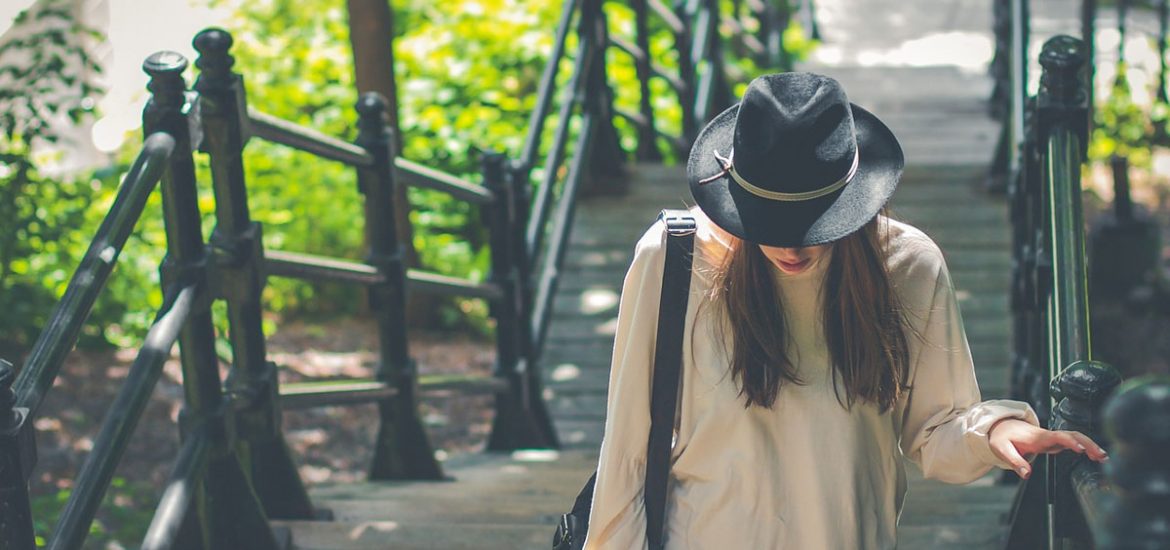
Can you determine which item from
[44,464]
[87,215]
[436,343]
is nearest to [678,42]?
Result: [436,343]

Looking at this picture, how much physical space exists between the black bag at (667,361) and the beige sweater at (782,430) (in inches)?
0.6

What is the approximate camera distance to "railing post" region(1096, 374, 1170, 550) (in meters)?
1.15

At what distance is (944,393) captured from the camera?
2.24 metres

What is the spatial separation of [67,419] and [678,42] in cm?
361

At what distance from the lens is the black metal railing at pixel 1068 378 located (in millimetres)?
1166

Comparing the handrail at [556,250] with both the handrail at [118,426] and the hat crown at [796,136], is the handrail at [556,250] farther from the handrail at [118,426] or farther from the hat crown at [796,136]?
the hat crown at [796,136]

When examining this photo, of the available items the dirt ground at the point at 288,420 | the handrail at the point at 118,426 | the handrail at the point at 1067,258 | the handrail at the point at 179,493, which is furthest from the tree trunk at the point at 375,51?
the handrail at the point at 1067,258

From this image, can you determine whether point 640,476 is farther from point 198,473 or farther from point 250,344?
point 250,344

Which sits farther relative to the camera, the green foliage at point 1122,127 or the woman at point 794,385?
the green foliage at point 1122,127

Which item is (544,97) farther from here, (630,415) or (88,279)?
(630,415)

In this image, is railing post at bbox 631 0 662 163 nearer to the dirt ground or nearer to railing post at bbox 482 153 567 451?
the dirt ground

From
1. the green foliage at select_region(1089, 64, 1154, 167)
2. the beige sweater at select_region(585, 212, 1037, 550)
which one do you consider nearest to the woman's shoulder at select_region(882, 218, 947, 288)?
the beige sweater at select_region(585, 212, 1037, 550)

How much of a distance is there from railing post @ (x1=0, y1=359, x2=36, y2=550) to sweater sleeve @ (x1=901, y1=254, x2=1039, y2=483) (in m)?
1.56

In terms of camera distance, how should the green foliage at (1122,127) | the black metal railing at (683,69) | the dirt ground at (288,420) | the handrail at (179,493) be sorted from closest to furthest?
the handrail at (179,493) < the dirt ground at (288,420) < the black metal railing at (683,69) < the green foliage at (1122,127)
